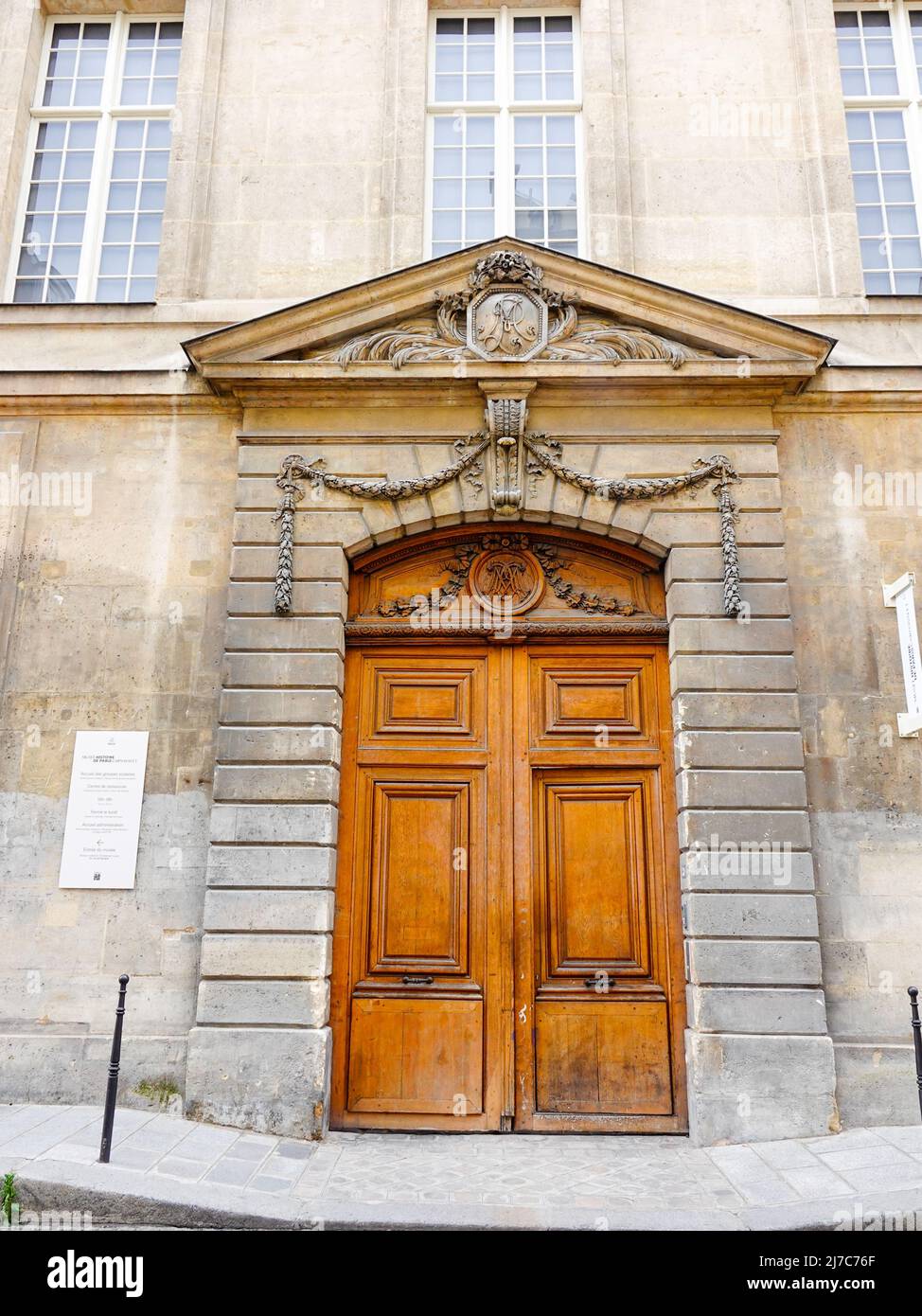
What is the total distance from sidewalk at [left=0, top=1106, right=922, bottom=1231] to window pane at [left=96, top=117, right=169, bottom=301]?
647cm

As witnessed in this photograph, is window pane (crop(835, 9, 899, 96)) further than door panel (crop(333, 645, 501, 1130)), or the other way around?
window pane (crop(835, 9, 899, 96))

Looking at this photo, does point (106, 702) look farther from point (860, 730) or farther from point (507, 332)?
point (860, 730)

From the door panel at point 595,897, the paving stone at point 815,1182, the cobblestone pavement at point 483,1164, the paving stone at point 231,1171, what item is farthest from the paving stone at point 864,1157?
the paving stone at point 231,1171

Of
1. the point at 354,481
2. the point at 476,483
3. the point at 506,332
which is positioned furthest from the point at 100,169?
the point at 476,483

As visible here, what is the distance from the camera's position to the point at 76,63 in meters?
8.84

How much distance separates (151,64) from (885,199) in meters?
6.69

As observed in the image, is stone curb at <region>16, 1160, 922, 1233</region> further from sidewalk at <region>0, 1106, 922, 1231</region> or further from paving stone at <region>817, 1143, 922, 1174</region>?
paving stone at <region>817, 1143, 922, 1174</region>

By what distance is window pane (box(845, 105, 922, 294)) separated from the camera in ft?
26.4

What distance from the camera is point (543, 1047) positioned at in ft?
21.5

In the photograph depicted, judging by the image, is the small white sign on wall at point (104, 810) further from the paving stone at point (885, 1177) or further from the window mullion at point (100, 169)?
the paving stone at point (885, 1177)

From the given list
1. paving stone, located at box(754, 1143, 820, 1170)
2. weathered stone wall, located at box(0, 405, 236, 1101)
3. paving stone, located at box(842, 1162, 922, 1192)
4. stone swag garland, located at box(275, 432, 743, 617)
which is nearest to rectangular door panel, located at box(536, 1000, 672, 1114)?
paving stone, located at box(754, 1143, 820, 1170)

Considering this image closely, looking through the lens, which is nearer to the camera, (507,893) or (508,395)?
(507,893)

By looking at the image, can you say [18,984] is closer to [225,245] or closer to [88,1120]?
[88,1120]

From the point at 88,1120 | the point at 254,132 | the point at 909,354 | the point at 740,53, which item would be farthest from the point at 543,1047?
the point at 740,53
